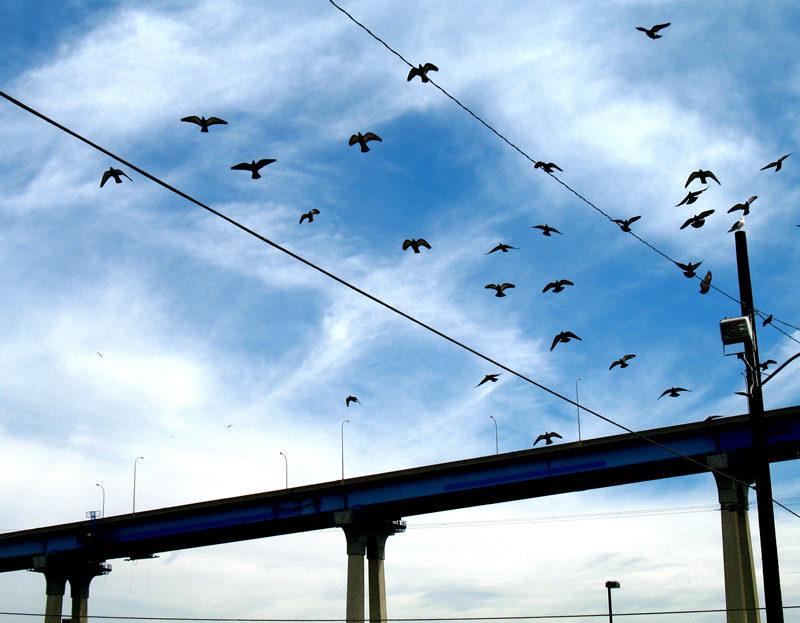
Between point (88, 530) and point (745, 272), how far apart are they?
2919 inches

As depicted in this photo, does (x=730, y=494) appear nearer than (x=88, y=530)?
Yes

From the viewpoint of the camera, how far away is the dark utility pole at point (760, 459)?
2042cm

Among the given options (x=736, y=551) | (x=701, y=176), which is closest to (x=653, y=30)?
(x=701, y=176)

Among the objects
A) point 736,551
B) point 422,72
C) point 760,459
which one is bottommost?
point 760,459

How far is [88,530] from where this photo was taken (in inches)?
3388

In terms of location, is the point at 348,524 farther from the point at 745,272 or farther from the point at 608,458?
the point at 745,272

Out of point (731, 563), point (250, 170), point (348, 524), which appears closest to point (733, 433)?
point (731, 563)

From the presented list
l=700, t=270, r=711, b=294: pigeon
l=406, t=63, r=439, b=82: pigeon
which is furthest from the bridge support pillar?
l=406, t=63, r=439, b=82: pigeon

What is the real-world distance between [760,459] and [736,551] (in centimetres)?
3836

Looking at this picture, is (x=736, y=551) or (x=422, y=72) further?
(x=736, y=551)

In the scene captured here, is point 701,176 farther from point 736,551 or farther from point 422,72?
point 736,551

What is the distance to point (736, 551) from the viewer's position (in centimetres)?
5662

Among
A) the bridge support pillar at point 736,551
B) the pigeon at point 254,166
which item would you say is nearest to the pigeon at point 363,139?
the pigeon at point 254,166

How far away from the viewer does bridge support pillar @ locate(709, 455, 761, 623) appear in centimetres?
5453
